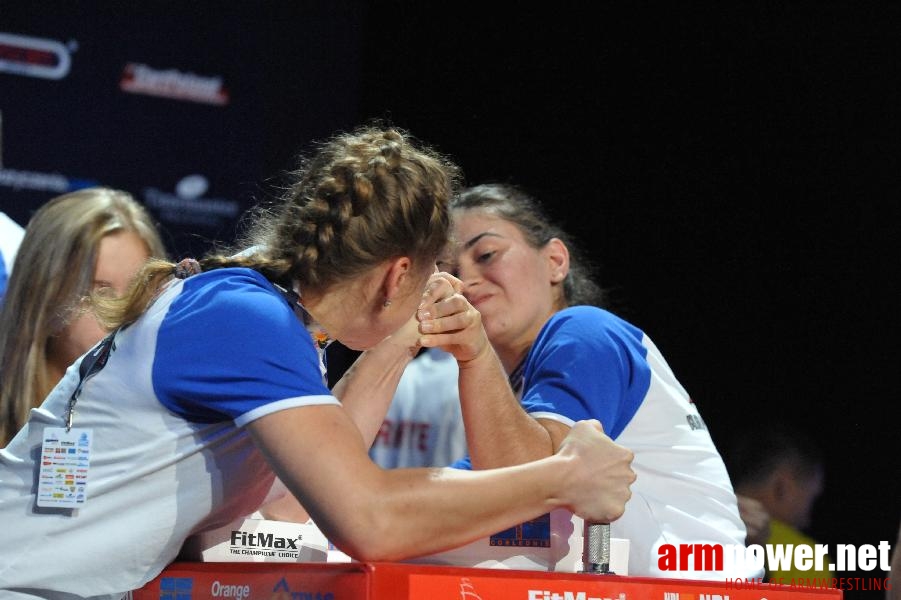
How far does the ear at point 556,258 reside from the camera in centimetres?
275

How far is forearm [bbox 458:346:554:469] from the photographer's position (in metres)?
1.87

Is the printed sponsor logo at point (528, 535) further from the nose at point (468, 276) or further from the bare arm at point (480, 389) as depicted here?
the nose at point (468, 276)

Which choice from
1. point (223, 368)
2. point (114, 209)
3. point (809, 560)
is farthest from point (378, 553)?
point (809, 560)

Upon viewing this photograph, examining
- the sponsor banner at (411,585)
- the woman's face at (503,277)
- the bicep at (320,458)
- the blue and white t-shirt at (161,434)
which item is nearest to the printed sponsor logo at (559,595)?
the sponsor banner at (411,585)

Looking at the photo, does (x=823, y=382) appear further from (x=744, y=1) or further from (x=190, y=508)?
(x=190, y=508)

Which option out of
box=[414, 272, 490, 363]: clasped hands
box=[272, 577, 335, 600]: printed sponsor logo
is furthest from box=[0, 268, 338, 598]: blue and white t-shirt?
box=[414, 272, 490, 363]: clasped hands

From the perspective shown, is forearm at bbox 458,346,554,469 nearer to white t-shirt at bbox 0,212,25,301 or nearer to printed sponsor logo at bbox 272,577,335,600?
printed sponsor logo at bbox 272,577,335,600

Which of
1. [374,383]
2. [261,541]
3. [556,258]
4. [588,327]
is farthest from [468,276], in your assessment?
[261,541]

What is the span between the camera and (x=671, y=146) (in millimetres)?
4199

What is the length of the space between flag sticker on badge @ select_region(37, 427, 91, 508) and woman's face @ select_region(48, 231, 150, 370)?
3.20 ft

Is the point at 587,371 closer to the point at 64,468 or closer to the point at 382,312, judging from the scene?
the point at 382,312

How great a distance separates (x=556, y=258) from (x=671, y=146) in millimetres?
1619

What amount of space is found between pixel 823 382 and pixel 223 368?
3106mm

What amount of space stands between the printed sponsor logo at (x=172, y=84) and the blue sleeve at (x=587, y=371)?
227 centimetres
